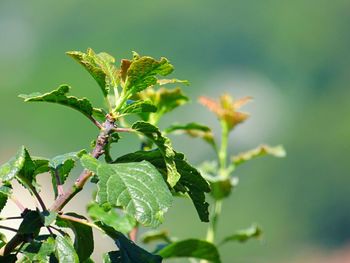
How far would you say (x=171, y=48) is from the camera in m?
25.5

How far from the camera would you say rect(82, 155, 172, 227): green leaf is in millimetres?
772

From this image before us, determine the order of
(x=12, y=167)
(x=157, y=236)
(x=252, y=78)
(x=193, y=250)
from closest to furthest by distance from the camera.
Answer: (x=12, y=167)
(x=193, y=250)
(x=157, y=236)
(x=252, y=78)

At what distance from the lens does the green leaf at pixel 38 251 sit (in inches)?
31.7

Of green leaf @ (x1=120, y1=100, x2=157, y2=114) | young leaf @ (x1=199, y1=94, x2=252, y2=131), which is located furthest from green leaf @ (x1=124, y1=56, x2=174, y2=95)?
young leaf @ (x1=199, y1=94, x2=252, y2=131)

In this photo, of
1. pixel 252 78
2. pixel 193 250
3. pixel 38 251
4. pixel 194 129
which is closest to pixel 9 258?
pixel 38 251

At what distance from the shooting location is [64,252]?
2.66ft

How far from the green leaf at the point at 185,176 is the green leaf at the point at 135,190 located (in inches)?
1.6

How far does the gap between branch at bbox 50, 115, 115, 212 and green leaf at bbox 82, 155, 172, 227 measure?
0.11 feet

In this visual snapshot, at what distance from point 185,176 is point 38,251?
18 cm

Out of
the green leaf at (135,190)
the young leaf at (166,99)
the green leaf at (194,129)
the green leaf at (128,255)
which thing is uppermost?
the young leaf at (166,99)

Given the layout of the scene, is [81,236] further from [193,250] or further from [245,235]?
[245,235]

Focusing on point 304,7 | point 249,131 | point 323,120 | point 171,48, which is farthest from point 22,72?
point 304,7

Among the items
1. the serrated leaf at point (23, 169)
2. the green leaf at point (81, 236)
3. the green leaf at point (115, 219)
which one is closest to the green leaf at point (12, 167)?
the serrated leaf at point (23, 169)

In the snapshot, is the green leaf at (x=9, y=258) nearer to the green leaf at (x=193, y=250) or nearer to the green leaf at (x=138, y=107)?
the green leaf at (x=138, y=107)
